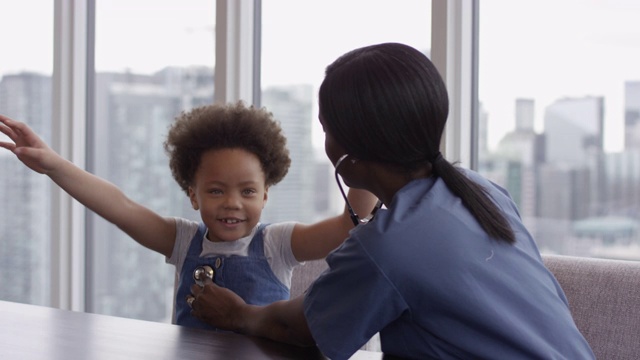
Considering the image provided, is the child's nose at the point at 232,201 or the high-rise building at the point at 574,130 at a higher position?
the high-rise building at the point at 574,130

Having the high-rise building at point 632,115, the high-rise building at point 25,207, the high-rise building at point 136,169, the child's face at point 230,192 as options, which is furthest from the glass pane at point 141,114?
the high-rise building at point 632,115

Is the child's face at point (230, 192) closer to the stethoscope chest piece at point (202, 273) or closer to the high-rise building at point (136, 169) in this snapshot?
the stethoscope chest piece at point (202, 273)

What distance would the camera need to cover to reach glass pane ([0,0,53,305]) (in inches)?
149

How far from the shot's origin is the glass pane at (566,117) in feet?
7.54

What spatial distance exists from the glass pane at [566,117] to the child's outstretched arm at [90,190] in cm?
106

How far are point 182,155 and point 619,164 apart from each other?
1.18m

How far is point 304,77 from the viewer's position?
3041mm

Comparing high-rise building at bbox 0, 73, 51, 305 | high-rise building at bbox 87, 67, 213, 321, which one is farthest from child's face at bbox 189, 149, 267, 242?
high-rise building at bbox 0, 73, 51, 305

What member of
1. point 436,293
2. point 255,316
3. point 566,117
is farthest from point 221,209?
point 566,117

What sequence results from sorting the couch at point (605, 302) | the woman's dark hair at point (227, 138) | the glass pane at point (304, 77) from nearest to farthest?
1. the couch at point (605, 302)
2. the woman's dark hair at point (227, 138)
3. the glass pane at point (304, 77)

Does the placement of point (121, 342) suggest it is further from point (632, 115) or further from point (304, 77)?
point (304, 77)

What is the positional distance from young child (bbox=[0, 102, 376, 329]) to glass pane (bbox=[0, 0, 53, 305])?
6.24 feet

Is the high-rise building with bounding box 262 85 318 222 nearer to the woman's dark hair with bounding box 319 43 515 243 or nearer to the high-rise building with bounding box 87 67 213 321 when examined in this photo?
the high-rise building with bounding box 87 67 213 321

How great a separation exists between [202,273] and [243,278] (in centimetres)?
10
